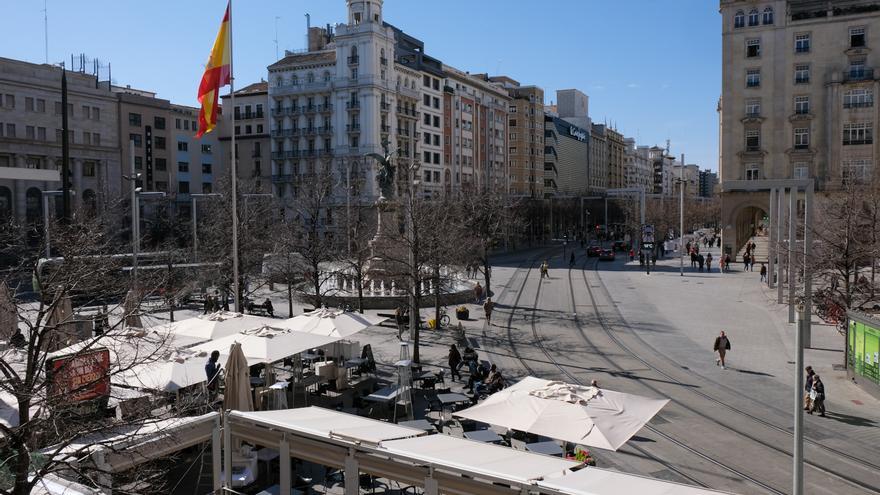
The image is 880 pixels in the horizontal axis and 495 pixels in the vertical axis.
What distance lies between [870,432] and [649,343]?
34.7 ft

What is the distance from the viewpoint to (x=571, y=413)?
480 inches

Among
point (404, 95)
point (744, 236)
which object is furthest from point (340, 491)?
point (744, 236)

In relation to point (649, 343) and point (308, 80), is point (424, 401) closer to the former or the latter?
point (649, 343)

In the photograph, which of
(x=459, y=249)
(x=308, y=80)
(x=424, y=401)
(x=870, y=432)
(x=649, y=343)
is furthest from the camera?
(x=308, y=80)

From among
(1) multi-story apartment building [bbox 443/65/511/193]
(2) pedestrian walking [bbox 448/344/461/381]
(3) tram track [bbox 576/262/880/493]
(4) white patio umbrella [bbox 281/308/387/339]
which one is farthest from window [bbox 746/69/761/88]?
(4) white patio umbrella [bbox 281/308/387/339]

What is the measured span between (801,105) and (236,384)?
62.0 metres

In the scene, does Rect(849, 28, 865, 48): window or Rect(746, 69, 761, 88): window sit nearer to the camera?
Rect(849, 28, 865, 48): window

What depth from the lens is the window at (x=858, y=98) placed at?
5916 centimetres

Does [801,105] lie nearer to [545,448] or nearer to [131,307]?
[545,448]

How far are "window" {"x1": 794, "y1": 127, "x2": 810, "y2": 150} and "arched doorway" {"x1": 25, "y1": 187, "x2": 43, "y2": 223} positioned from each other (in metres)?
68.2

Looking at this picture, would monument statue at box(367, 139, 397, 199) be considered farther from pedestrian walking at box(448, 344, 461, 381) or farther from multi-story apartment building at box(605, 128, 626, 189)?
multi-story apartment building at box(605, 128, 626, 189)

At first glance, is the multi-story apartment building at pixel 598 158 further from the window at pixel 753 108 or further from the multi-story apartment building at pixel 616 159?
the window at pixel 753 108

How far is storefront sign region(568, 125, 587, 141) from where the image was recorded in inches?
5449

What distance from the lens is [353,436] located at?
31.7ft
